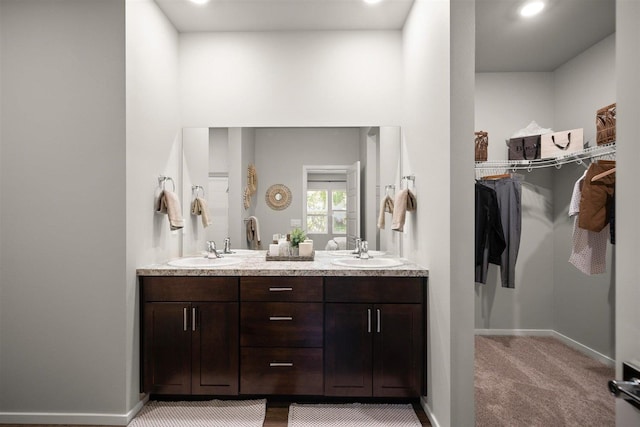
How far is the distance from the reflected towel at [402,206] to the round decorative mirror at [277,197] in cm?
91

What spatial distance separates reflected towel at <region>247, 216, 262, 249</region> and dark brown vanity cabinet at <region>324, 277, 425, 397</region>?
0.93m

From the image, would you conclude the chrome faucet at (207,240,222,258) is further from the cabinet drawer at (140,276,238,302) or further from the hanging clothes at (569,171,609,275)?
the hanging clothes at (569,171,609,275)

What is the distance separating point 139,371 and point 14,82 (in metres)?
1.93

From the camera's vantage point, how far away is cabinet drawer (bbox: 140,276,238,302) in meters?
2.28

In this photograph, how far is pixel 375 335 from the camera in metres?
2.26

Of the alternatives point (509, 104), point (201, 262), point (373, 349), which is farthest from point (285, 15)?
point (373, 349)

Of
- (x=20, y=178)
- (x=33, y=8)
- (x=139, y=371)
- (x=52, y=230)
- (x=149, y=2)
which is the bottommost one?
(x=139, y=371)

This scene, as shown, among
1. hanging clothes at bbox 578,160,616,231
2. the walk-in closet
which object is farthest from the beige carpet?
hanging clothes at bbox 578,160,616,231

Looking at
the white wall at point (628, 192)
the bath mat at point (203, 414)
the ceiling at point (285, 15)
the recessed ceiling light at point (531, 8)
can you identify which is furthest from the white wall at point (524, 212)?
the white wall at point (628, 192)

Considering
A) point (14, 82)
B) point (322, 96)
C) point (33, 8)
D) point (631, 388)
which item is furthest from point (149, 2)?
point (631, 388)

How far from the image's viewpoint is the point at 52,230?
215 centimetres

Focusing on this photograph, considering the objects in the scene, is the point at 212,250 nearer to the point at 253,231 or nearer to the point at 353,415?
the point at 253,231

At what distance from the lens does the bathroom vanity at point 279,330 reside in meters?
2.26

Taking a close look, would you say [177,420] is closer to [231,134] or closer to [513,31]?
[231,134]
